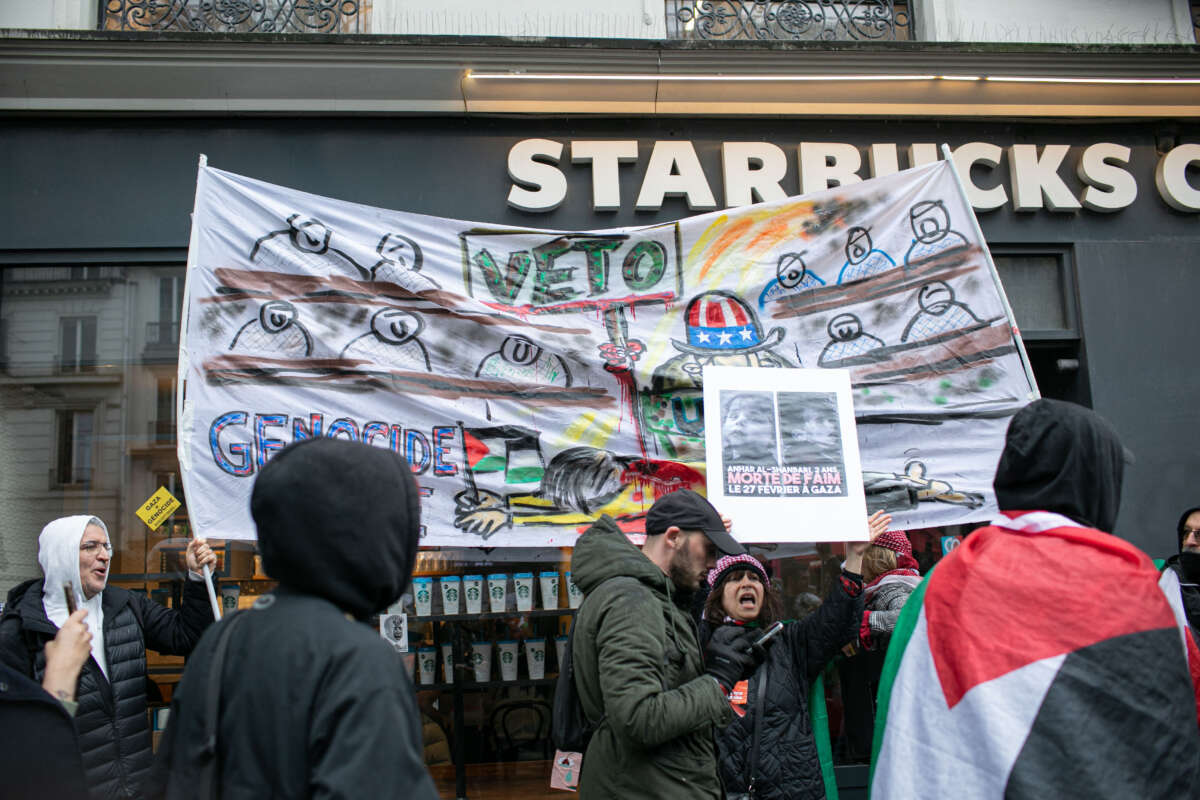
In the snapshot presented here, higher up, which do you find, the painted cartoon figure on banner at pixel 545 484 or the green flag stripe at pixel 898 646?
the painted cartoon figure on banner at pixel 545 484

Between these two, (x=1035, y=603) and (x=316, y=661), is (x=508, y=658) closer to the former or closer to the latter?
(x=1035, y=603)

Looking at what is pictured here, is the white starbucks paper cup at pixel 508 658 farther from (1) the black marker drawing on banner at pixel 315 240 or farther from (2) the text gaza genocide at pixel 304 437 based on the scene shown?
(1) the black marker drawing on banner at pixel 315 240

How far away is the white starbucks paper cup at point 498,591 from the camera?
585 cm

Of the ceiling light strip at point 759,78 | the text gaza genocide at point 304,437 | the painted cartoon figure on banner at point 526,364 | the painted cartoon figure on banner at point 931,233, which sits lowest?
the text gaza genocide at point 304,437

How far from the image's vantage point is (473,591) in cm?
584

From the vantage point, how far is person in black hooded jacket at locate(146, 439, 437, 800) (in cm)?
154

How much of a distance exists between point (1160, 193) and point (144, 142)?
6882 mm

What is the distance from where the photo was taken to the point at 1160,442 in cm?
628

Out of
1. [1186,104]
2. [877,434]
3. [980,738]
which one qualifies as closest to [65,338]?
[877,434]

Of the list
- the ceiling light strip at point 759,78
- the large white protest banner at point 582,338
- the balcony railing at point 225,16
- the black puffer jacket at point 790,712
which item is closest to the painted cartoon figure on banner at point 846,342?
the large white protest banner at point 582,338

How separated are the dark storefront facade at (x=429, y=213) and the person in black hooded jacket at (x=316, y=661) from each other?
13.6 feet

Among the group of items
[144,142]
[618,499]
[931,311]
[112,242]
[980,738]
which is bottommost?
[980,738]

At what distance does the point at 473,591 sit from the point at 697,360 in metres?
2.26

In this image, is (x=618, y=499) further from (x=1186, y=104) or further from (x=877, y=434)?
(x=1186, y=104)
